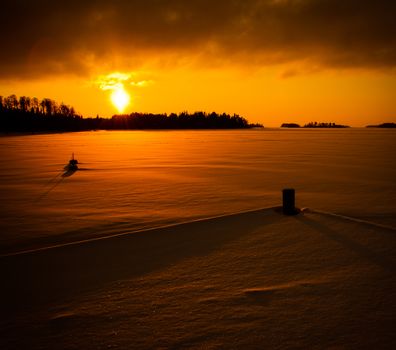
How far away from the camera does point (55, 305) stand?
2.28 metres

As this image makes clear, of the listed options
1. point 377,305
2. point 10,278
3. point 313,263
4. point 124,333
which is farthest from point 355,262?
point 10,278

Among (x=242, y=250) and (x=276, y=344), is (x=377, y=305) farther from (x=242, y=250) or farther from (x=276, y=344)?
(x=242, y=250)

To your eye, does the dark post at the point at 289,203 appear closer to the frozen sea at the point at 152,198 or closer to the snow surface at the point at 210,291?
the snow surface at the point at 210,291

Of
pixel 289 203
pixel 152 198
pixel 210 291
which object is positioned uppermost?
pixel 289 203

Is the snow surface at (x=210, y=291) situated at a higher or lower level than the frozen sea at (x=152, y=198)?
lower

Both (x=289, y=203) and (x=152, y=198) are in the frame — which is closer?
(x=289, y=203)

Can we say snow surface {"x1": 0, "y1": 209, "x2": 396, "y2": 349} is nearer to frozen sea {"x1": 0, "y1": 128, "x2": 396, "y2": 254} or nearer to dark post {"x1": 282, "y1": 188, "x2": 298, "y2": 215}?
dark post {"x1": 282, "y1": 188, "x2": 298, "y2": 215}

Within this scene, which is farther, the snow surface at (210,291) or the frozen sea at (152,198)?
the frozen sea at (152,198)

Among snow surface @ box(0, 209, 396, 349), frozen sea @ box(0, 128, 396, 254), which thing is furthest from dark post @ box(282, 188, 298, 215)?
frozen sea @ box(0, 128, 396, 254)

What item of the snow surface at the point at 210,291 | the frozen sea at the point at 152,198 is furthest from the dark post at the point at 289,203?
the frozen sea at the point at 152,198

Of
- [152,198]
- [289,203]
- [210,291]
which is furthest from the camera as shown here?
[152,198]

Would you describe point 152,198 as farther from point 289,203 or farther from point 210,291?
point 210,291

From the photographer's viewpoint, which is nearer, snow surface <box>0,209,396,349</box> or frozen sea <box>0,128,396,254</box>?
snow surface <box>0,209,396,349</box>

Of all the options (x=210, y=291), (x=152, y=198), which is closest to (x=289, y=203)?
(x=210, y=291)
